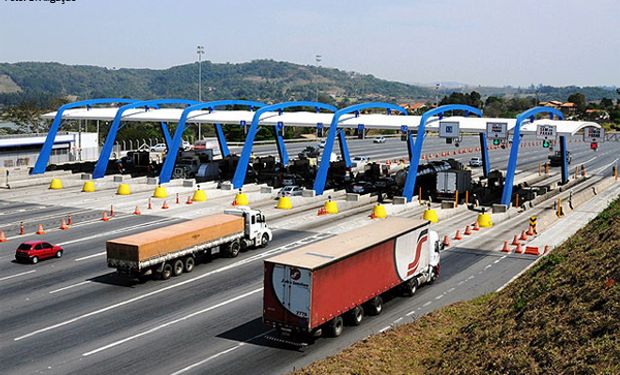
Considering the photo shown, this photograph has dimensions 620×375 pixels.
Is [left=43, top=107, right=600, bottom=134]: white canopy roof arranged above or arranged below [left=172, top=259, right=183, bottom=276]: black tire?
above

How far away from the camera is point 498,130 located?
175 ft

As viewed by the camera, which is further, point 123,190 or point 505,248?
point 123,190

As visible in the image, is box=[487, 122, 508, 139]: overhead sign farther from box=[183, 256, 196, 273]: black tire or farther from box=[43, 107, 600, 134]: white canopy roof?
box=[183, 256, 196, 273]: black tire

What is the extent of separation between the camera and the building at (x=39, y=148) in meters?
75.3

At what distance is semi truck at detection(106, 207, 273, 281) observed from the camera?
99.0 feet

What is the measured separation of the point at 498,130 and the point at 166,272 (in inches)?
1232

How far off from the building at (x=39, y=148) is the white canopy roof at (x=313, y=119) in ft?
14.6

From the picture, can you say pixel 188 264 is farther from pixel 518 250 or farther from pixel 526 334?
pixel 518 250

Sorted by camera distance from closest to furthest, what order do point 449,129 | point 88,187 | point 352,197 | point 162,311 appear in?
point 162,311, point 352,197, point 449,129, point 88,187

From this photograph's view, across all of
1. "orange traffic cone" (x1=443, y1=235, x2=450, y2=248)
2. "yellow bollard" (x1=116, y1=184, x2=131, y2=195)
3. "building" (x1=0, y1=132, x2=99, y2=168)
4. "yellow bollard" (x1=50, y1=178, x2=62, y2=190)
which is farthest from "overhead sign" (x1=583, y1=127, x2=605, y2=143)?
"building" (x1=0, y1=132, x2=99, y2=168)

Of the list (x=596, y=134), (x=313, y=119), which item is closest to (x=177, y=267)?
(x=313, y=119)

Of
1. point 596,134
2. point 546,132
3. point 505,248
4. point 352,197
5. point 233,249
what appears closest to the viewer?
point 233,249

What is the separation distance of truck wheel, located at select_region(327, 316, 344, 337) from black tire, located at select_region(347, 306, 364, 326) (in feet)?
2.68

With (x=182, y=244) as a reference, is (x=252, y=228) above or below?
below
